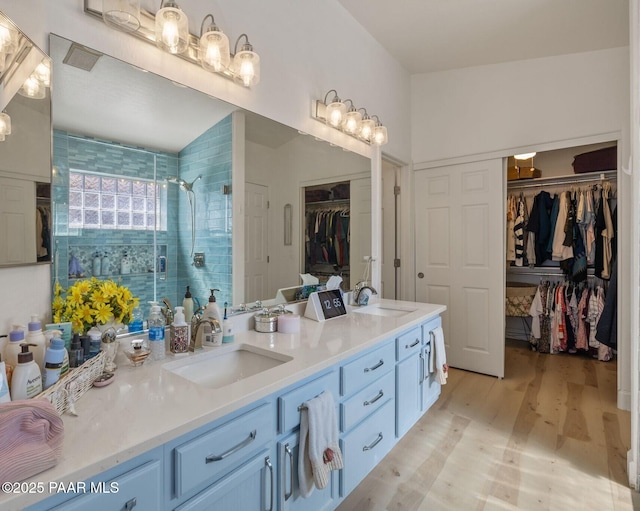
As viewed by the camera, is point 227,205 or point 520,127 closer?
point 227,205

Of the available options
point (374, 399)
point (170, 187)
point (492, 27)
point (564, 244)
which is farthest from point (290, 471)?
point (564, 244)

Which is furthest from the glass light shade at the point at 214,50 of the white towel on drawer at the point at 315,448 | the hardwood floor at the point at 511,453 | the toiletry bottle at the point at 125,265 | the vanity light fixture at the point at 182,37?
the hardwood floor at the point at 511,453

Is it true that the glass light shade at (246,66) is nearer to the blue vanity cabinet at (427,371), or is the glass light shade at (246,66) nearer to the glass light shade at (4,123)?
the glass light shade at (4,123)

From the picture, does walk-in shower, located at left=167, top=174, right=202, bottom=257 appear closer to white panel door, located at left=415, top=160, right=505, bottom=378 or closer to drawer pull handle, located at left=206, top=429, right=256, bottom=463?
drawer pull handle, located at left=206, top=429, right=256, bottom=463

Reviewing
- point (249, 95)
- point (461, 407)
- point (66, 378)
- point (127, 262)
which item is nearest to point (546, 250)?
point (461, 407)

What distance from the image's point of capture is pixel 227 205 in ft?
5.68

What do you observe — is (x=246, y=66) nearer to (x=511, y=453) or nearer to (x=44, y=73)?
(x=44, y=73)

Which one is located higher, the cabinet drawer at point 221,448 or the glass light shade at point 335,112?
the glass light shade at point 335,112

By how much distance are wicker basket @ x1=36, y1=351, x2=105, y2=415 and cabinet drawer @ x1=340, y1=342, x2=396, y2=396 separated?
89cm

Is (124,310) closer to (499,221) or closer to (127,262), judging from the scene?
(127,262)

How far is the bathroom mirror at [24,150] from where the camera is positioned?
1.03m

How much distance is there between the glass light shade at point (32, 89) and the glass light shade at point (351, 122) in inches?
68.8

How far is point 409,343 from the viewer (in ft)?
6.84

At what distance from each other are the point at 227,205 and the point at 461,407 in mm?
2365
